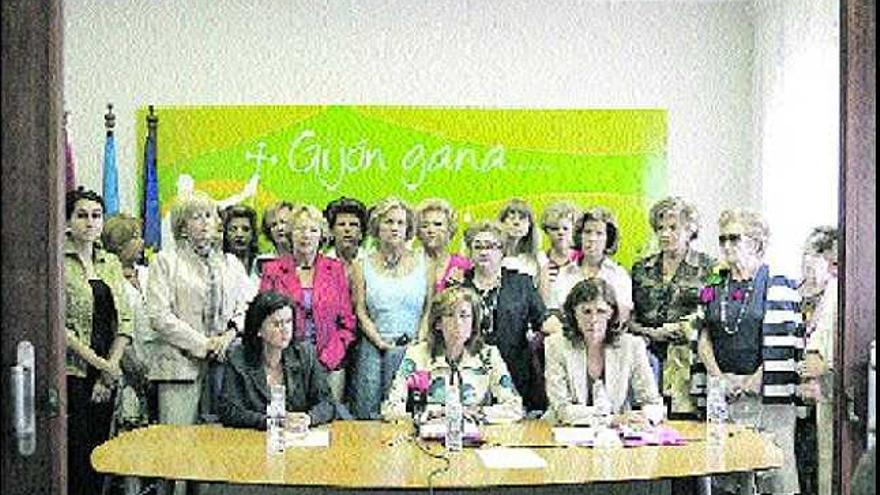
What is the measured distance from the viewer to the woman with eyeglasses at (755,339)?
4660 mm

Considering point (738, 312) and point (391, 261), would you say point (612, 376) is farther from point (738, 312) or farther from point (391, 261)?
point (391, 261)

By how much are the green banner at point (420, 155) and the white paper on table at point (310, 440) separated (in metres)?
2.91

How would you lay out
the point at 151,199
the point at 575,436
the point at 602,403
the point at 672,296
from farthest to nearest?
1. the point at 151,199
2. the point at 672,296
3. the point at 602,403
4. the point at 575,436

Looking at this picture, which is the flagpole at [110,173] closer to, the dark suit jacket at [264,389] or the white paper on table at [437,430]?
the dark suit jacket at [264,389]

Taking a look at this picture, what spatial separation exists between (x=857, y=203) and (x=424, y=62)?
4554 mm

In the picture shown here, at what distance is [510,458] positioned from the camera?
133 inches

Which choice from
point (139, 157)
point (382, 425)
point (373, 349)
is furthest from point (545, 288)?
point (139, 157)

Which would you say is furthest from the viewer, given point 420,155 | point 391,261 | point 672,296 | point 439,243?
point 420,155

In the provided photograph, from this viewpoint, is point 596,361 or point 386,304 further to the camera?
point 386,304

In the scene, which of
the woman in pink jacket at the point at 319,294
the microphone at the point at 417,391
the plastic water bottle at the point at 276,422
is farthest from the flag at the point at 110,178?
the plastic water bottle at the point at 276,422

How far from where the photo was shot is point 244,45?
665 cm

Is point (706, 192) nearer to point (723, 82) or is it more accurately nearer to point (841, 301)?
point (723, 82)

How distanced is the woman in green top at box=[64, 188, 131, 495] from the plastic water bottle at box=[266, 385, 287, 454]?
1.10 meters

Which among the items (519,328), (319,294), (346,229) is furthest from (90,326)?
(519,328)
